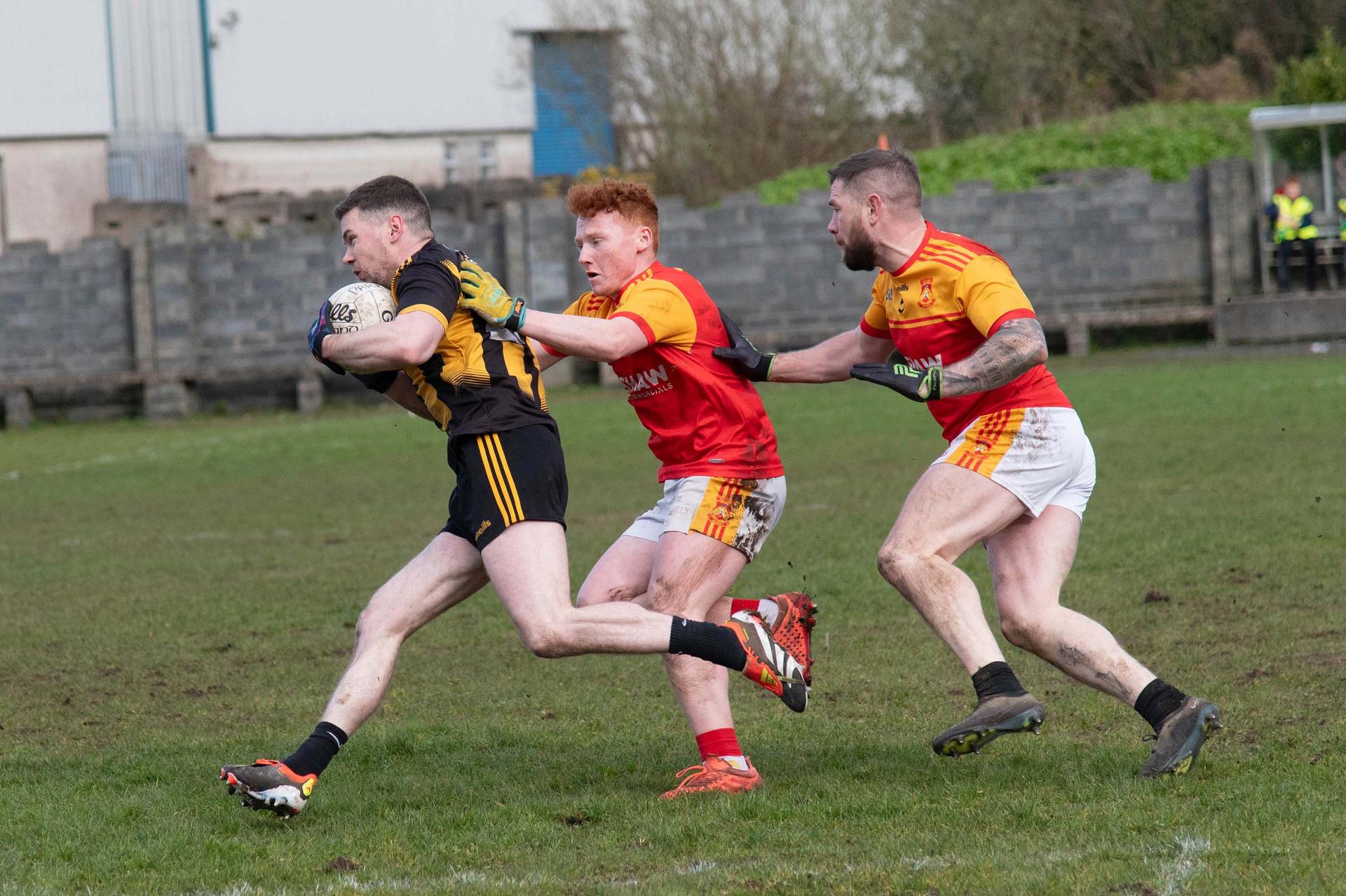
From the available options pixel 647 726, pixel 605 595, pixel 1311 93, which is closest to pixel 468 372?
pixel 605 595

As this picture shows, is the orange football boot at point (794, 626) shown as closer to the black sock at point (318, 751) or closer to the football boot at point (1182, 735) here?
the football boot at point (1182, 735)

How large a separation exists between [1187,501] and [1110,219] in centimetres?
1561

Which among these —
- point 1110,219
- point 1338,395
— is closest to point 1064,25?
point 1110,219

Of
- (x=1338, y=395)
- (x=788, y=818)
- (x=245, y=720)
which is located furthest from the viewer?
(x=1338, y=395)

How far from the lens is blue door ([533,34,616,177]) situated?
1382 inches

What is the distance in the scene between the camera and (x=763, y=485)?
18.2 ft

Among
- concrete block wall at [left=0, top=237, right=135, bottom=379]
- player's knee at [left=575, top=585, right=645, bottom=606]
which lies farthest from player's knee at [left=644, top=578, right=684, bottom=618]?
concrete block wall at [left=0, top=237, right=135, bottom=379]

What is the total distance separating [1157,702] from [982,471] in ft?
3.03

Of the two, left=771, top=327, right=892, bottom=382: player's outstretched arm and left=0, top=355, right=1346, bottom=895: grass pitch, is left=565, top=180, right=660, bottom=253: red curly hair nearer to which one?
left=771, top=327, right=892, bottom=382: player's outstretched arm

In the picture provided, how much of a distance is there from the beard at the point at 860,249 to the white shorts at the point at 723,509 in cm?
82

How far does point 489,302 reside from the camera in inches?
201

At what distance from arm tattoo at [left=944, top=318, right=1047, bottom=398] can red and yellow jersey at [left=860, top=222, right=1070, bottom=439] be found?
0.31ft

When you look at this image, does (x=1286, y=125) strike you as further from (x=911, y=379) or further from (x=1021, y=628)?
(x=911, y=379)

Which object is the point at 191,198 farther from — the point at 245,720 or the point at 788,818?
the point at 788,818
